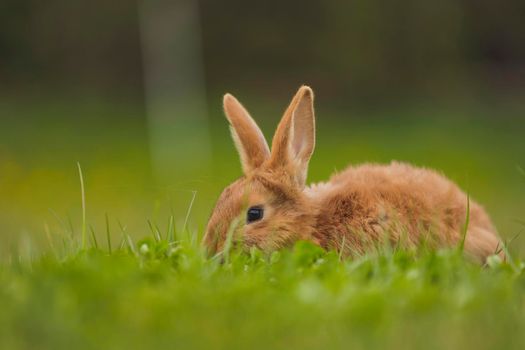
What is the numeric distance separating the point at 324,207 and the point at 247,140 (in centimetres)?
53

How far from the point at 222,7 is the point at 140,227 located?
54.4 feet

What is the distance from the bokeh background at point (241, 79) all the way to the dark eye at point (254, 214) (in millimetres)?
9355

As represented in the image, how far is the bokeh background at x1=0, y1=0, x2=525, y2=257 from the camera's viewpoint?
1622 cm

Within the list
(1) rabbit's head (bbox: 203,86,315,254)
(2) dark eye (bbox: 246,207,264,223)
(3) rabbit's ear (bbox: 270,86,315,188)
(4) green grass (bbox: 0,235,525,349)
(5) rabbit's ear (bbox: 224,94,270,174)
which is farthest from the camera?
(5) rabbit's ear (bbox: 224,94,270,174)

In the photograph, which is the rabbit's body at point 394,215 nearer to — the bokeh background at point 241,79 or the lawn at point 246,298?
the lawn at point 246,298

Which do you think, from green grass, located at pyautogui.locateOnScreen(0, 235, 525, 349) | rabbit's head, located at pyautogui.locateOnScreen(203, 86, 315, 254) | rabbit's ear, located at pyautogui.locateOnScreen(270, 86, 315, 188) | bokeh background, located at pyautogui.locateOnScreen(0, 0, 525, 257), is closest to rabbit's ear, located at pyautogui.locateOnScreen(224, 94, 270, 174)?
rabbit's head, located at pyautogui.locateOnScreen(203, 86, 315, 254)

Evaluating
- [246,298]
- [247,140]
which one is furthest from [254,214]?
[246,298]

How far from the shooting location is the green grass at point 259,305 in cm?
Result: 282

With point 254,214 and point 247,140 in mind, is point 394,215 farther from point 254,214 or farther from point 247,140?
point 247,140

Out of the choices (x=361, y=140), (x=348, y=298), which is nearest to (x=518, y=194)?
(x=361, y=140)

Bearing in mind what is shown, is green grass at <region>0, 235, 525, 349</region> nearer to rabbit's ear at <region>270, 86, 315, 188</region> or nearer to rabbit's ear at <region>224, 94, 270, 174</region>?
rabbit's ear at <region>270, 86, 315, 188</region>

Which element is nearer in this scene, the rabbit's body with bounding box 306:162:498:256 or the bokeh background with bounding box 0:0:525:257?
the rabbit's body with bounding box 306:162:498:256

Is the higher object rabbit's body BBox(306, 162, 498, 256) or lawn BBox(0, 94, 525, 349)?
lawn BBox(0, 94, 525, 349)

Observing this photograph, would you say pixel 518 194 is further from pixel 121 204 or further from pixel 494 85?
pixel 494 85
